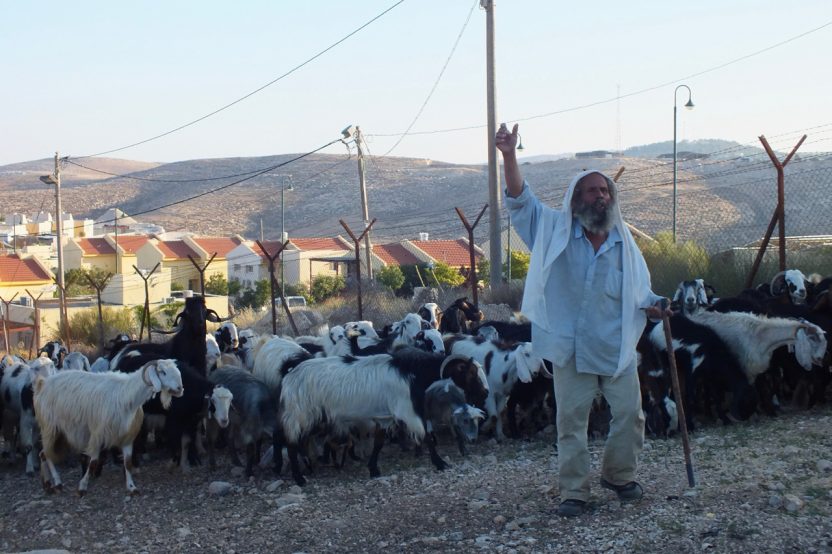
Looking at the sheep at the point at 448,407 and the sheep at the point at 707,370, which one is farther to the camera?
the sheep at the point at 707,370

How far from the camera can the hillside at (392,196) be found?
50375 millimetres

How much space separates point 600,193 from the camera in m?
6.24

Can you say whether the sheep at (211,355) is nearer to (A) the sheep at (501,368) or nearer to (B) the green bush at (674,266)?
(A) the sheep at (501,368)

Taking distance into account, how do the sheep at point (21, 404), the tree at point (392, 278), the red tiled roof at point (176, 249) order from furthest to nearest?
the red tiled roof at point (176, 249), the tree at point (392, 278), the sheep at point (21, 404)

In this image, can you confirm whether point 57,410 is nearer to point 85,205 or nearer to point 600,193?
point 600,193

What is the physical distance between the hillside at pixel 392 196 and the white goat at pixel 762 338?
25254mm

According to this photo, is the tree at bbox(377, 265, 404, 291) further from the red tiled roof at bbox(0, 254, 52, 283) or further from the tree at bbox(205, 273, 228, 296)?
the red tiled roof at bbox(0, 254, 52, 283)

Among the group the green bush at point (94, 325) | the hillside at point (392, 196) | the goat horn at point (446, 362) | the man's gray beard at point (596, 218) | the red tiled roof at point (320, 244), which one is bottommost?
the green bush at point (94, 325)

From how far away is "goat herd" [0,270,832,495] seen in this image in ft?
29.8

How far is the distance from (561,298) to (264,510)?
10.2 ft

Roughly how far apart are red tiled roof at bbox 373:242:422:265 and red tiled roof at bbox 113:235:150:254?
14.6 meters

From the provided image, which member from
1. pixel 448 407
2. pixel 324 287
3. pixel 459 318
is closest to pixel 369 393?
pixel 448 407

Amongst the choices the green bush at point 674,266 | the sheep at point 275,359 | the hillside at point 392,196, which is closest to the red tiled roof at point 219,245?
the hillside at point 392,196

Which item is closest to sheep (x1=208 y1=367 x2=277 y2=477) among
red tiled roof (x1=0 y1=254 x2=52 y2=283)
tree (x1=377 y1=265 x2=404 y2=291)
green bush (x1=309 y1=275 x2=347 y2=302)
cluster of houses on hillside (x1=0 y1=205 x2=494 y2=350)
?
tree (x1=377 y1=265 x2=404 y2=291)
